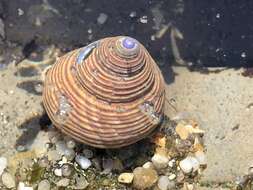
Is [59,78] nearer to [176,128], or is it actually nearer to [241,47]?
[176,128]

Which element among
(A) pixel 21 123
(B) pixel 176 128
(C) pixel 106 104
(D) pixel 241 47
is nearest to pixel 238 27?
(D) pixel 241 47

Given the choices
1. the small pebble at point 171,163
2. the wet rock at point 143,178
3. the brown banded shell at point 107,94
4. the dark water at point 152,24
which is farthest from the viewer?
the dark water at point 152,24

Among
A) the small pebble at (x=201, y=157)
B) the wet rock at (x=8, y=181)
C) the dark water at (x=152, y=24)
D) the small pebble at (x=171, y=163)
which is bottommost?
the wet rock at (x=8, y=181)

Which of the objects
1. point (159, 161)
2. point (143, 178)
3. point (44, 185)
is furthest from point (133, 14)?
point (44, 185)

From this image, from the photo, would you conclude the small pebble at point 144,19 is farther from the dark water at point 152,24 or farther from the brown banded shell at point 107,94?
the brown banded shell at point 107,94

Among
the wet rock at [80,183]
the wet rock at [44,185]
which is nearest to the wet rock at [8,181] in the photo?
the wet rock at [44,185]

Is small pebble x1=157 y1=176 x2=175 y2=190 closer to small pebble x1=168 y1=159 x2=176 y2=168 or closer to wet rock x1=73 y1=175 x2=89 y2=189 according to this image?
small pebble x1=168 y1=159 x2=176 y2=168

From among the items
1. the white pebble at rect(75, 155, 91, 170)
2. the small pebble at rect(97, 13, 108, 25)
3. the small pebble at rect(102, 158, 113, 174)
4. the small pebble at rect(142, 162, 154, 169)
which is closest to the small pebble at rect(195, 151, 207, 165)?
the small pebble at rect(142, 162, 154, 169)
